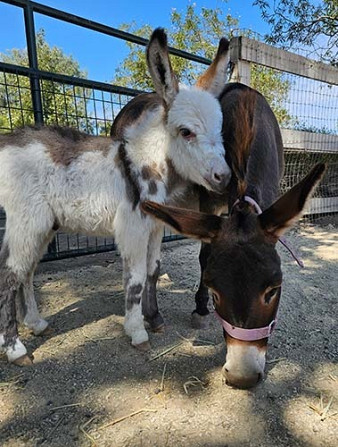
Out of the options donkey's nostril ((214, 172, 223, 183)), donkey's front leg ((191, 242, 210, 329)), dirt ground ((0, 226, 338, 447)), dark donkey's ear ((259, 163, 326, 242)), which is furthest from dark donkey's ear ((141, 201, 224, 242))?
donkey's front leg ((191, 242, 210, 329))

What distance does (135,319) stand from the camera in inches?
89.4

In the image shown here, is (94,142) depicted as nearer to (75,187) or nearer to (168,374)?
(75,187)

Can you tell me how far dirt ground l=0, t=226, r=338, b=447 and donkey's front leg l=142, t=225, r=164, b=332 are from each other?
10 cm

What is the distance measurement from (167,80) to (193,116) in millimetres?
267

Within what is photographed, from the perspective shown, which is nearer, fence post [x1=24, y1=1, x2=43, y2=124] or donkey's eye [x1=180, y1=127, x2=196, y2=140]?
donkey's eye [x1=180, y1=127, x2=196, y2=140]

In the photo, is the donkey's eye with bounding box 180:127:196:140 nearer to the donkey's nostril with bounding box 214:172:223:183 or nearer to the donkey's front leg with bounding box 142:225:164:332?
the donkey's nostril with bounding box 214:172:223:183

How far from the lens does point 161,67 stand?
2.07 meters

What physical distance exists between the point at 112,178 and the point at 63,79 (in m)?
1.81

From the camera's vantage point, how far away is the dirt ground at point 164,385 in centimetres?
156

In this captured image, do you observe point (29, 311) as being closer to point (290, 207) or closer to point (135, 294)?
point (135, 294)

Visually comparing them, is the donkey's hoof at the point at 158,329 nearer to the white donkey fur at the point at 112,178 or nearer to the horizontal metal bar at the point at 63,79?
the white donkey fur at the point at 112,178

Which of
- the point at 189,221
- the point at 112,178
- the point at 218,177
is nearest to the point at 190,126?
the point at 218,177

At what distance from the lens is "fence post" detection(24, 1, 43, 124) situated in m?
3.07

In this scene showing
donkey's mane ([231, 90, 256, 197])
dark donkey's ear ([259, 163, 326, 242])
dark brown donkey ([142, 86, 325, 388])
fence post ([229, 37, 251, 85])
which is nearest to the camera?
dark donkey's ear ([259, 163, 326, 242])
